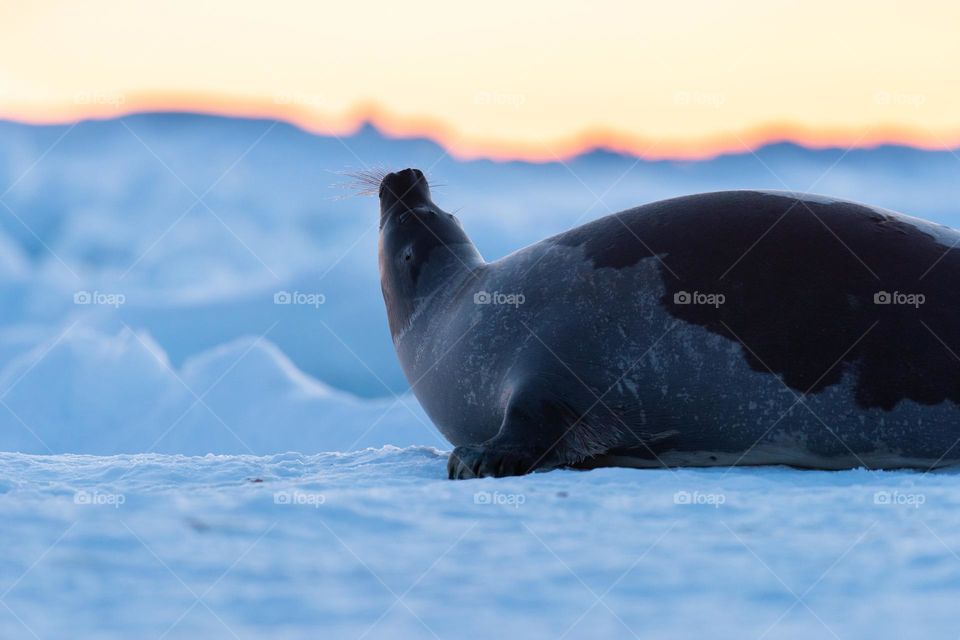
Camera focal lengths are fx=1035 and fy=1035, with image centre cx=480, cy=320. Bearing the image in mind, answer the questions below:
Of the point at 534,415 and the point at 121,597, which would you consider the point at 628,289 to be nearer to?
the point at 534,415

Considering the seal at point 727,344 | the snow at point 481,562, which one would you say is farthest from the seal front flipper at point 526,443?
the snow at point 481,562

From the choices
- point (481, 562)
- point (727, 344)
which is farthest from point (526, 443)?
point (481, 562)

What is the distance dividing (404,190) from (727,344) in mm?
2566

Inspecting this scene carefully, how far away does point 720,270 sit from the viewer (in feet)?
14.1

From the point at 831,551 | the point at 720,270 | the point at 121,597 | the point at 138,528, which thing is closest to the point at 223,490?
the point at 138,528

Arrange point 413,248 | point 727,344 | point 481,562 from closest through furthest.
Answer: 1. point 481,562
2. point 727,344
3. point 413,248

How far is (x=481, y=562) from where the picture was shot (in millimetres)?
2346

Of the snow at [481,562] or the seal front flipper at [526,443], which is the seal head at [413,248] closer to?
the seal front flipper at [526,443]

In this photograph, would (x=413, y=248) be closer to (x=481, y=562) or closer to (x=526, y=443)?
(x=526, y=443)

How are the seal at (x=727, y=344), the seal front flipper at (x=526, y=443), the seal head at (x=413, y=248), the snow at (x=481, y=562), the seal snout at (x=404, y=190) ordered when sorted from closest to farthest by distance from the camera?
the snow at (x=481, y=562) < the seal front flipper at (x=526, y=443) < the seal at (x=727, y=344) < the seal head at (x=413, y=248) < the seal snout at (x=404, y=190)

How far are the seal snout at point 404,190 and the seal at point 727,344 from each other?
59.4 inches

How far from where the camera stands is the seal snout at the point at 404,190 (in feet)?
19.9

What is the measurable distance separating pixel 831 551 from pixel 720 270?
200cm

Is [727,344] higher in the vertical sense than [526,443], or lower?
higher
